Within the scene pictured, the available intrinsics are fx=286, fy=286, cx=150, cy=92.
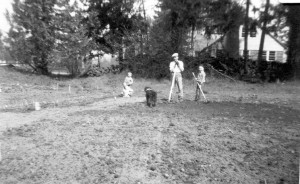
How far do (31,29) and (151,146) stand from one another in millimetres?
18351

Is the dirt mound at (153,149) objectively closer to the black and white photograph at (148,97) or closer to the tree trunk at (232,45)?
the black and white photograph at (148,97)

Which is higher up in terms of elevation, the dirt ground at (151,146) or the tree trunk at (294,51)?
the tree trunk at (294,51)

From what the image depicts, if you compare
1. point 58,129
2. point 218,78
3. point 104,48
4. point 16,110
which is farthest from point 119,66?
point 58,129

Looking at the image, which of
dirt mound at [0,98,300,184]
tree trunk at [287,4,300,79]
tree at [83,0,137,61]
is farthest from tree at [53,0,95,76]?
tree trunk at [287,4,300,79]

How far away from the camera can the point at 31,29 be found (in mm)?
20688

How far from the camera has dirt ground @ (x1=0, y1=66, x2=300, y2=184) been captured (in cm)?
433

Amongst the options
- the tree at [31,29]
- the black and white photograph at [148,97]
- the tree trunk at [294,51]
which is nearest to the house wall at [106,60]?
the black and white photograph at [148,97]

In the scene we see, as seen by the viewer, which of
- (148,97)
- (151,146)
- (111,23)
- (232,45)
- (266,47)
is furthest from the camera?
(266,47)

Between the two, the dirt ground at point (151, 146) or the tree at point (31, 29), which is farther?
the tree at point (31, 29)

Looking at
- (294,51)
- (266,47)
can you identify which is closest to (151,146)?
(294,51)

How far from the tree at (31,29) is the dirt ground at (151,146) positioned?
12955 mm

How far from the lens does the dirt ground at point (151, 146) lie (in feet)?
14.2

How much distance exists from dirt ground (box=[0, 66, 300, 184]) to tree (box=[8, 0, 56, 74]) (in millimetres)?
12955

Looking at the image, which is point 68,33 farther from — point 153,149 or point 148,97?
point 153,149
